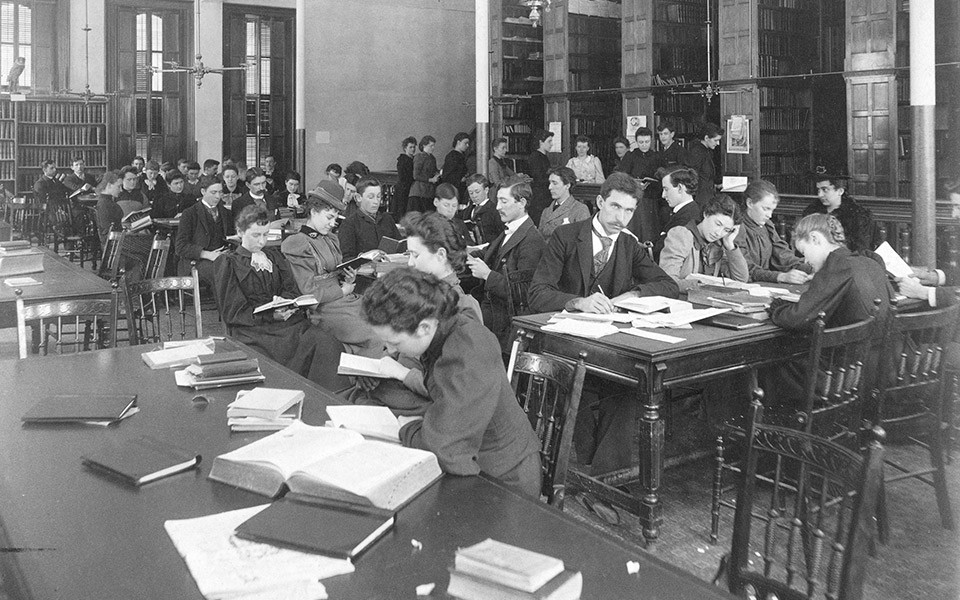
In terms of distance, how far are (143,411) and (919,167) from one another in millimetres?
6199

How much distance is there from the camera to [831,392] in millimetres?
3389

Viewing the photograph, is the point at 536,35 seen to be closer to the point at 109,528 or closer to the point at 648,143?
the point at 648,143

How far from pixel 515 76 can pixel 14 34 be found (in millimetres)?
8064

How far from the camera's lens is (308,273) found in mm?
5422

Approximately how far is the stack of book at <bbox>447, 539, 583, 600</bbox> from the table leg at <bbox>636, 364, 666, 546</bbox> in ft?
6.35

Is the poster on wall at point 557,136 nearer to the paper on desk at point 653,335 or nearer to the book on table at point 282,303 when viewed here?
the book on table at point 282,303

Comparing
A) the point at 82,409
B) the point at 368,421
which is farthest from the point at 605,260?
the point at 82,409

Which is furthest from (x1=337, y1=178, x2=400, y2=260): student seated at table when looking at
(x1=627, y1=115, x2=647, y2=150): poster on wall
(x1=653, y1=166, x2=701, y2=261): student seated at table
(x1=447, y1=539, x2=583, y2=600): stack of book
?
(x1=627, y1=115, x2=647, y2=150): poster on wall

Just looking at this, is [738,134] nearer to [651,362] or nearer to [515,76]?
[515,76]

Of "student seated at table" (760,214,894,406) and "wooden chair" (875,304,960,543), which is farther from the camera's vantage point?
"student seated at table" (760,214,894,406)

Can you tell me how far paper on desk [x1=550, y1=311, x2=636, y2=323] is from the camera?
12.9ft

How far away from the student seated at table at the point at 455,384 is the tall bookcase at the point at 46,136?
47.4ft

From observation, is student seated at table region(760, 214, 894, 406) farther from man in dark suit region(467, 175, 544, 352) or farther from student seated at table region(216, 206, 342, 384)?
student seated at table region(216, 206, 342, 384)

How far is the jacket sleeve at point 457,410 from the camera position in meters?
2.20
